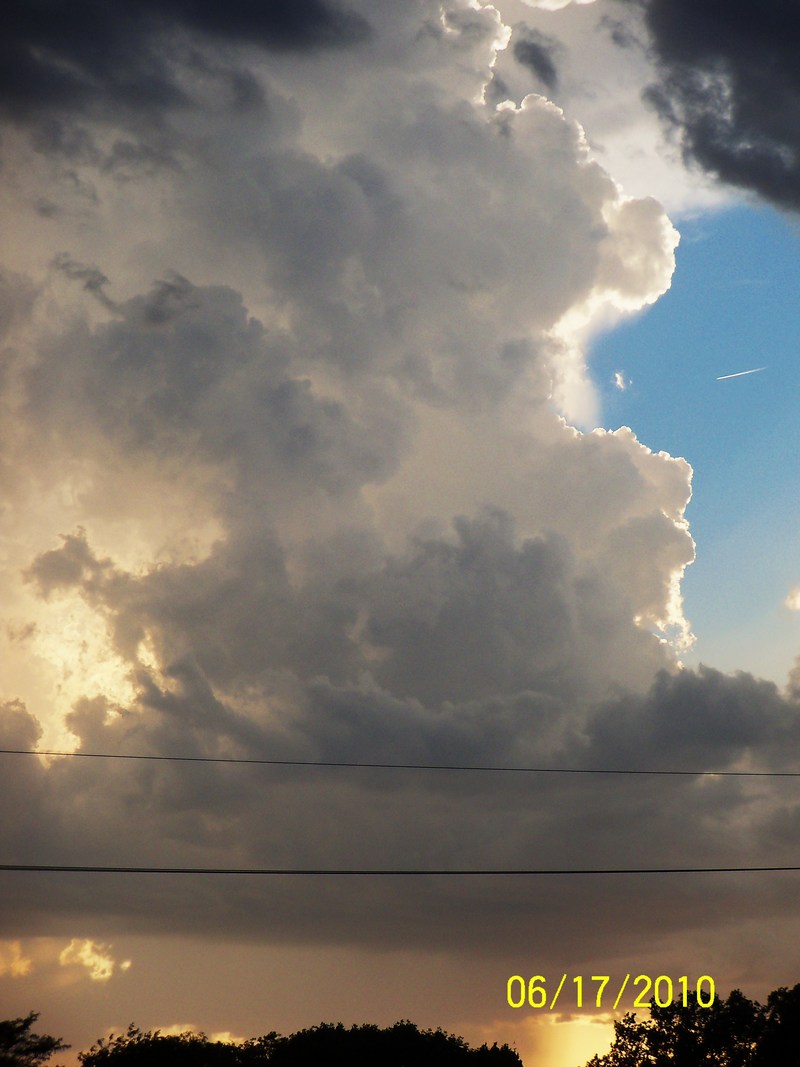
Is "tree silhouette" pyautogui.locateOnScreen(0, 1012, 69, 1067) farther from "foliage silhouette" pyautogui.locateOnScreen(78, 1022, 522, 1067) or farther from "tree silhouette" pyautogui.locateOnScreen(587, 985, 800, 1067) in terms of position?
"tree silhouette" pyautogui.locateOnScreen(587, 985, 800, 1067)

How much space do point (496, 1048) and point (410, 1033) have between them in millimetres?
10246

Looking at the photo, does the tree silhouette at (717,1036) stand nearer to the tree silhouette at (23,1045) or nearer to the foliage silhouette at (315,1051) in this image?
the foliage silhouette at (315,1051)

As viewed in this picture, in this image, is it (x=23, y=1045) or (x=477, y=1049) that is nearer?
(x=23, y=1045)

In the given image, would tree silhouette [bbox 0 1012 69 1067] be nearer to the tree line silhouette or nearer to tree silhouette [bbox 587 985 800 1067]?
the tree line silhouette

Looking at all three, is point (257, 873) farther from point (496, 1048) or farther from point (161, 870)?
point (496, 1048)

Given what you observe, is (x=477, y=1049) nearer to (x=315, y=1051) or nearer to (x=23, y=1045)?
(x=315, y=1051)

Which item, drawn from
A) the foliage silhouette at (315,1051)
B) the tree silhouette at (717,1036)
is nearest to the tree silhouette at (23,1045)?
the foliage silhouette at (315,1051)

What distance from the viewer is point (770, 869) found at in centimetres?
3334

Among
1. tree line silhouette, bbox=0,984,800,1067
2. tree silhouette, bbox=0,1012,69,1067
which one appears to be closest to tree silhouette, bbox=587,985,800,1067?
tree line silhouette, bbox=0,984,800,1067

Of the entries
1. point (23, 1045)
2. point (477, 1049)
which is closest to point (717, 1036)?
point (477, 1049)

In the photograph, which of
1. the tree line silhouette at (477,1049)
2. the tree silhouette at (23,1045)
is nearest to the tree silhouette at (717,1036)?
the tree line silhouette at (477,1049)

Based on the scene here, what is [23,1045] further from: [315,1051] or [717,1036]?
[717,1036]

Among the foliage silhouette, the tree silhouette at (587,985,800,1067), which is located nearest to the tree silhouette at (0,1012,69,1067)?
the foliage silhouette

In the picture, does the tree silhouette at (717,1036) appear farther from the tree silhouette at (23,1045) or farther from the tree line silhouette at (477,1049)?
the tree silhouette at (23,1045)
